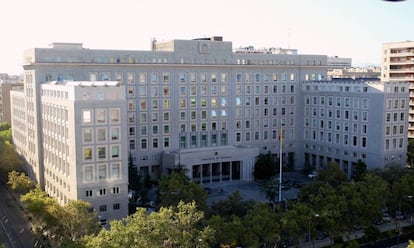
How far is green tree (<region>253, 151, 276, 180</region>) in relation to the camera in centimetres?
9012

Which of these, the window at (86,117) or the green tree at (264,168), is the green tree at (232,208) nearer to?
the window at (86,117)

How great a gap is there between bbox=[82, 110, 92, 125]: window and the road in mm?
15837

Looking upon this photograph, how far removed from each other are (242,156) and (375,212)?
1445 inches

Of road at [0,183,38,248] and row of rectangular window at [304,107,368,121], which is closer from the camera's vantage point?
road at [0,183,38,248]

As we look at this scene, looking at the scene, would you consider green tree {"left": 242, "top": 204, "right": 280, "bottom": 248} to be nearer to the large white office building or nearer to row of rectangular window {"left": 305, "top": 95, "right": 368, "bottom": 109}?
the large white office building

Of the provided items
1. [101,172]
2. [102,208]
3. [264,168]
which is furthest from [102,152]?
[264,168]

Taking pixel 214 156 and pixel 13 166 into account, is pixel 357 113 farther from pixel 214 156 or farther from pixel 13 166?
pixel 13 166

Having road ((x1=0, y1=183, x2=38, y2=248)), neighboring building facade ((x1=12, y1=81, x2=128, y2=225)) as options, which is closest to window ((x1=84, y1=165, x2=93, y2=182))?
neighboring building facade ((x1=12, y1=81, x2=128, y2=225))

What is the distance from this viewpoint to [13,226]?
6512cm

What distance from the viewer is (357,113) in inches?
3460

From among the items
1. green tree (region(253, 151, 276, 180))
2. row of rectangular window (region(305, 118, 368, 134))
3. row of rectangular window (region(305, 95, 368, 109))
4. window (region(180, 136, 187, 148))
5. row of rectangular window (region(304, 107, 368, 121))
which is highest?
row of rectangular window (region(305, 95, 368, 109))

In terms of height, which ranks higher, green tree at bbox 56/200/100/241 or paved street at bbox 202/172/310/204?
green tree at bbox 56/200/100/241

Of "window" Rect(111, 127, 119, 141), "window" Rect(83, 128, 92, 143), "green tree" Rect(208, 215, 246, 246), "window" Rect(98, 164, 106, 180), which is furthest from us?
"window" Rect(111, 127, 119, 141)

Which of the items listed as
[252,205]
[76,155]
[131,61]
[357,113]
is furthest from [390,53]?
[76,155]
